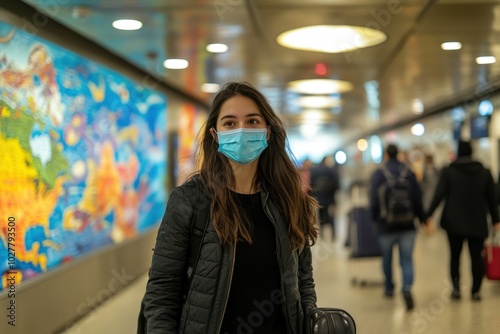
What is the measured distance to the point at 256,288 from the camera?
224cm

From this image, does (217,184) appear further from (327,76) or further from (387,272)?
(327,76)

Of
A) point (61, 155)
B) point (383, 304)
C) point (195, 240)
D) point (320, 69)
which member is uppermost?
point (320, 69)

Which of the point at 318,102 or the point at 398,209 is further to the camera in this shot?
the point at 318,102

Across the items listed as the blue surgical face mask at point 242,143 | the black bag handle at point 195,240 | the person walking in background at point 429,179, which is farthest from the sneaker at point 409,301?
the person walking in background at point 429,179

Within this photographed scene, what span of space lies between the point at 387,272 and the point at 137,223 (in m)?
4.80

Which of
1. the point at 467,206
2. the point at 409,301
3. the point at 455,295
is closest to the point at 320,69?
the point at 467,206

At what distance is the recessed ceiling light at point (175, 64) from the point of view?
32.1 feet

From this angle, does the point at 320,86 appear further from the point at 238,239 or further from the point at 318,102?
the point at 238,239

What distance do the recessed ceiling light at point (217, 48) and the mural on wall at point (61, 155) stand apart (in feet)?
5.08

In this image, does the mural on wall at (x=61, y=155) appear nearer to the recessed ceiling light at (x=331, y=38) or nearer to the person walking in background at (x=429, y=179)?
the recessed ceiling light at (x=331, y=38)

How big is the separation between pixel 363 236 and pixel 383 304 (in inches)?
56.1

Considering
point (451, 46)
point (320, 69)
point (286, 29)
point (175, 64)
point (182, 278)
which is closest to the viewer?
point (182, 278)

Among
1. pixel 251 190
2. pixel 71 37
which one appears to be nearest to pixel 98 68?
pixel 71 37

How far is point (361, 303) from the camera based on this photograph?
25.3 feet
